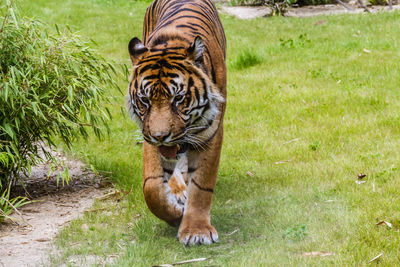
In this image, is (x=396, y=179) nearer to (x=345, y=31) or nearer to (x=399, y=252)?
(x=399, y=252)

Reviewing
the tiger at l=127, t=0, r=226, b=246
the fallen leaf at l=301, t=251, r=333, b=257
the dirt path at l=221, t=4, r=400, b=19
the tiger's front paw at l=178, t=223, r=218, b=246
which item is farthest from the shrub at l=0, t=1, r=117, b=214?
the dirt path at l=221, t=4, r=400, b=19

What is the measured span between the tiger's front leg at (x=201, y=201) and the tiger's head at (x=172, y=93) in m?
0.20

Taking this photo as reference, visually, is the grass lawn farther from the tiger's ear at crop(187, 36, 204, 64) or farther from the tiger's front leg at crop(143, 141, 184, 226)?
the tiger's ear at crop(187, 36, 204, 64)

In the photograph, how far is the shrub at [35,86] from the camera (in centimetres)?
461

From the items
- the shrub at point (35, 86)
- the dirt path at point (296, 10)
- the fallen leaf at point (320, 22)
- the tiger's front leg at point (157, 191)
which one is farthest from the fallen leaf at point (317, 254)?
the dirt path at point (296, 10)

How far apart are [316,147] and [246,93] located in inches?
86.0

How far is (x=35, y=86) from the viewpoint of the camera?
16.0 feet

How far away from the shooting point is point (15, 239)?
4344 mm

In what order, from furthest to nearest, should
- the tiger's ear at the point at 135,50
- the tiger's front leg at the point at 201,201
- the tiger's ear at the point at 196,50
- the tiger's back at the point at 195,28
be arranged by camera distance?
1. the tiger's back at the point at 195,28
2. the tiger's front leg at the point at 201,201
3. the tiger's ear at the point at 135,50
4. the tiger's ear at the point at 196,50

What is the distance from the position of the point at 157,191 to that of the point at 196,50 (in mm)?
1005

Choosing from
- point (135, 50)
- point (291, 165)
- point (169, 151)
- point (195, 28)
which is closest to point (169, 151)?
point (169, 151)

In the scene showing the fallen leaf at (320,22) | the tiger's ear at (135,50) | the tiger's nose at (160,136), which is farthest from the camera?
the fallen leaf at (320,22)

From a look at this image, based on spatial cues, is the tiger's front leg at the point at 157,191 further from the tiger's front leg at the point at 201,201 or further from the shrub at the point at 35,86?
the shrub at the point at 35,86

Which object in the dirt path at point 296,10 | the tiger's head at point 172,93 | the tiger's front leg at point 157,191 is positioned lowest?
the dirt path at point 296,10
